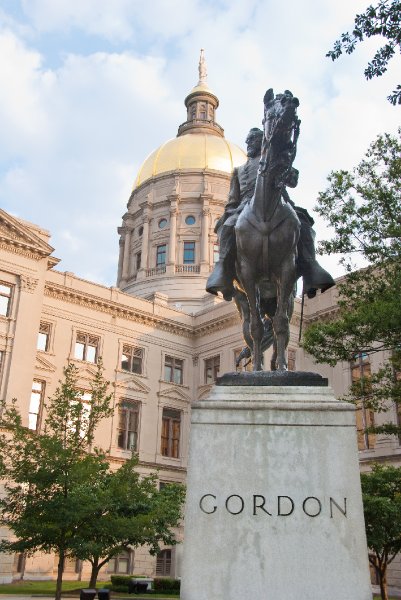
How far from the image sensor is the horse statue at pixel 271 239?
289 inches

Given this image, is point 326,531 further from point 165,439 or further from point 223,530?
point 165,439

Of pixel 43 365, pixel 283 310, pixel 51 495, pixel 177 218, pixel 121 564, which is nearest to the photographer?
pixel 283 310

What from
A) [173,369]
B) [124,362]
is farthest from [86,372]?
[173,369]

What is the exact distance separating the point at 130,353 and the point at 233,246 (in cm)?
4048

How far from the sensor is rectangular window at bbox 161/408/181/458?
158 feet

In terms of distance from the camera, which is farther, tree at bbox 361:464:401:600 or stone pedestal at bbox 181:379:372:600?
tree at bbox 361:464:401:600

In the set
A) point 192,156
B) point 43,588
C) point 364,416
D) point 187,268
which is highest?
point 192,156

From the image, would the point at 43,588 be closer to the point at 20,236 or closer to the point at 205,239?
the point at 20,236

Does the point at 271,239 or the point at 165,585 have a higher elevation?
the point at 271,239

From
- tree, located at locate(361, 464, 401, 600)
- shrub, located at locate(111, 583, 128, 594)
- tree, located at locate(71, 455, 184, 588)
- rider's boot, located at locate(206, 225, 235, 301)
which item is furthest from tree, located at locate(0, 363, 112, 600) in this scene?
rider's boot, located at locate(206, 225, 235, 301)

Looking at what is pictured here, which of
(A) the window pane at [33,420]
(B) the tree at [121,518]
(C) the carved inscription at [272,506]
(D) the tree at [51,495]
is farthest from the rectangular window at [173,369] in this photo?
(C) the carved inscription at [272,506]

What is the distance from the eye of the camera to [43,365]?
1665 inches

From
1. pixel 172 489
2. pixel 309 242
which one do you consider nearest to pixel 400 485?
pixel 172 489

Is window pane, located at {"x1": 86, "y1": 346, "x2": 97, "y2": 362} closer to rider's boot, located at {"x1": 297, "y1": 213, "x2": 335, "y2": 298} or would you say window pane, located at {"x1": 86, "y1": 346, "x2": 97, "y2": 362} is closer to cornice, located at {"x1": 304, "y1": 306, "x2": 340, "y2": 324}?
cornice, located at {"x1": 304, "y1": 306, "x2": 340, "y2": 324}
